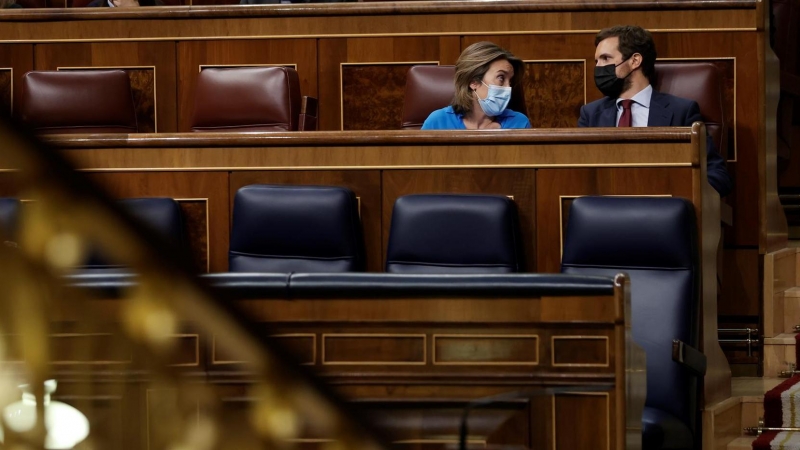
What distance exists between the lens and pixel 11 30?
1.64 meters

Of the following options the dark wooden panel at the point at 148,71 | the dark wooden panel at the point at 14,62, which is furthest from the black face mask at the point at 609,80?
the dark wooden panel at the point at 14,62

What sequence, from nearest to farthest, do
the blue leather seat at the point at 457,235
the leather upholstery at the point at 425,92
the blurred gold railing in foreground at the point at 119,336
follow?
the blurred gold railing in foreground at the point at 119,336
the blue leather seat at the point at 457,235
the leather upholstery at the point at 425,92

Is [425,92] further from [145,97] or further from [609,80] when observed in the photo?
[145,97]

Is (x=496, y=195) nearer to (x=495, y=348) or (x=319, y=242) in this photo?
(x=319, y=242)

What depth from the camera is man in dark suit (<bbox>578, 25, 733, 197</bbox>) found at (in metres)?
1.34

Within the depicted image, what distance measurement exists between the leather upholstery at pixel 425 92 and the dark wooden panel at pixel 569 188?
33 centimetres

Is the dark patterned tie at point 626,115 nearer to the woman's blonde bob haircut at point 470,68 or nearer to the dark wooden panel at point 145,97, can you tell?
the woman's blonde bob haircut at point 470,68

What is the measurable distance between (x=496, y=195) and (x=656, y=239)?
0.16 metres

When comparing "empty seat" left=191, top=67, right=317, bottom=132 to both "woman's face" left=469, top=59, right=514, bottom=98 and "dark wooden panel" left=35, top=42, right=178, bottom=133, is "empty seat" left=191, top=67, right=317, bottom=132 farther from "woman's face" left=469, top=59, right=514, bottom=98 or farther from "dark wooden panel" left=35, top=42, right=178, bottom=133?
"woman's face" left=469, top=59, right=514, bottom=98

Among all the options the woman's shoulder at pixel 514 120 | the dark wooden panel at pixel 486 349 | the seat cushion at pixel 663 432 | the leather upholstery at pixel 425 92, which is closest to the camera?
the dark wooden panel at pixel 486 349

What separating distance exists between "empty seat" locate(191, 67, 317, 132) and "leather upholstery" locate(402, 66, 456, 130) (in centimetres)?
13

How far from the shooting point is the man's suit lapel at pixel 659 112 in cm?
134

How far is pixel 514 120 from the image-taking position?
52.4 inches

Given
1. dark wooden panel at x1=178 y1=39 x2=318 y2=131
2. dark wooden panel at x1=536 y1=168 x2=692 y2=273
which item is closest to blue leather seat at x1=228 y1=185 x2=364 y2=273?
dark wooden panel at x1=536 y1=168 x2=692 y2=273
